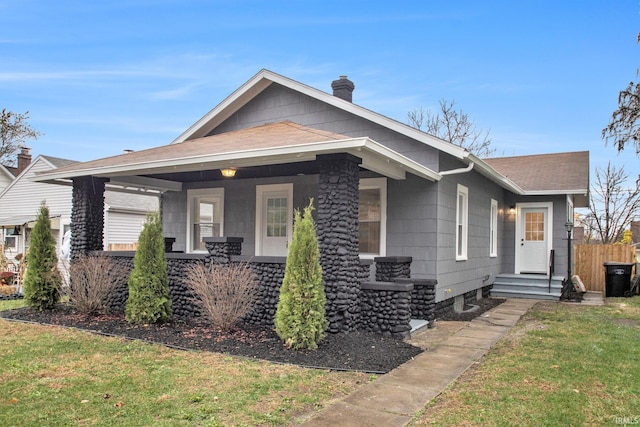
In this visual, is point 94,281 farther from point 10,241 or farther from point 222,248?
point 10,241

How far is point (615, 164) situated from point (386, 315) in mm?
25605

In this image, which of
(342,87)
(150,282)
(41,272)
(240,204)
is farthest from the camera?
(240,204)

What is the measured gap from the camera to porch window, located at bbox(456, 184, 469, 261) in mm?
9656

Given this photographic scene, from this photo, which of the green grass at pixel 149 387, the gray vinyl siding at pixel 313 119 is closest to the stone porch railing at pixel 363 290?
the green grass at pixel 149 387

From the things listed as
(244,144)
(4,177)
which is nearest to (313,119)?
(244,144)

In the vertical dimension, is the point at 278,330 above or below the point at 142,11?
below

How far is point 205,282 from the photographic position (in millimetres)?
6797

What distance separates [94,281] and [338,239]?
4.49 m

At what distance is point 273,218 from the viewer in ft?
33.1

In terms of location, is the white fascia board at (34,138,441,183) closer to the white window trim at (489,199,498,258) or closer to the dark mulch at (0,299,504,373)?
the dark mulch at (0,299,504,373)

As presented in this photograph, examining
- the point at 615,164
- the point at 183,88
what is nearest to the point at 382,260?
the point at 183,88

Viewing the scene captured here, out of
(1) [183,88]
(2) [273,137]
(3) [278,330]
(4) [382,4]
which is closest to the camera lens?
(3) [278,330]

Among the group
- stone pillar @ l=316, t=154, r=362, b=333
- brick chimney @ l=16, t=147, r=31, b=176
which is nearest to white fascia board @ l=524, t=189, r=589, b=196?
stone pillar @ l=316, t=154, r=362, b=333

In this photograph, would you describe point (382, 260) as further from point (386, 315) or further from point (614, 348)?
point (614, 348)
